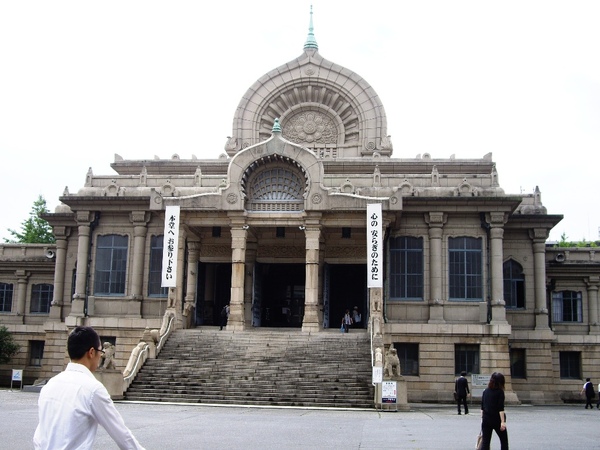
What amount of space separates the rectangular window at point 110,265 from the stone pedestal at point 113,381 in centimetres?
1030

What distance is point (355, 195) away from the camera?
3431 centimetres

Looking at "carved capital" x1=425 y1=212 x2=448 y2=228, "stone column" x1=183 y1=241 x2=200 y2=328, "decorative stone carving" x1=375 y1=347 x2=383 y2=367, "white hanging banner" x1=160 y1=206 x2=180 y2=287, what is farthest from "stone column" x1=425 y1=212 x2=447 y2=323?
"white hanging banner" x1=160 y1=206 x2=180 y2=287

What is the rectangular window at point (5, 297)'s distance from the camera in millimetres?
44188

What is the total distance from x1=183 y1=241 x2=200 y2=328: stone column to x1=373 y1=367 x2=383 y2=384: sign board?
1229 cm

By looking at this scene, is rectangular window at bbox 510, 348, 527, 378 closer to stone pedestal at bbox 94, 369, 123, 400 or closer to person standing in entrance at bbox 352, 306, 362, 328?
person standing in entrance at bbox 352, 306, 362, 328

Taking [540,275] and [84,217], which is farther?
[540,275]

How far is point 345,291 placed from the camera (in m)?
39.8

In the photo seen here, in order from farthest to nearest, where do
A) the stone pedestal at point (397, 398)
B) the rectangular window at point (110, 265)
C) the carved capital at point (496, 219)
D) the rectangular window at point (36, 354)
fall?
1. the rectangular window at point (36, 354)
2. the rectangular window at point (110, 265)
3. the carved capital at point (496, 219)
4. the stone pedestal at point (397, 398)

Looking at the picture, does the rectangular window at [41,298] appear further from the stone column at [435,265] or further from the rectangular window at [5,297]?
the stone column at [435,265]

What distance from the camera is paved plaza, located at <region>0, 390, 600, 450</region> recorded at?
15406 millimetres

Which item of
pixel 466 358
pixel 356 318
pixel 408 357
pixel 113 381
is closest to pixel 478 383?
pixel 466 358

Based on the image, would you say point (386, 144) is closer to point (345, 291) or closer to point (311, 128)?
point (311, 128)

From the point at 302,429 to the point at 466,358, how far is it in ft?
59.9

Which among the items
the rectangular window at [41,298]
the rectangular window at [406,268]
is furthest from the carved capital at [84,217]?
the rectangular window at [406,268]
